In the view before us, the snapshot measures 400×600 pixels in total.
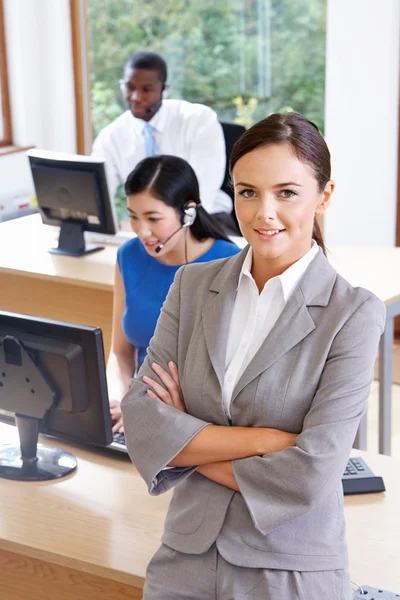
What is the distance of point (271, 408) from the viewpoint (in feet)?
5.23

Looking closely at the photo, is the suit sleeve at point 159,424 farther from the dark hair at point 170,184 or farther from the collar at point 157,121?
the collar at point 157,121

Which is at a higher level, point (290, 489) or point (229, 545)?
point (290, 489)

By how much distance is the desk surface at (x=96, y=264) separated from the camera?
11.6ft

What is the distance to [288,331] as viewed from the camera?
62.4 inches

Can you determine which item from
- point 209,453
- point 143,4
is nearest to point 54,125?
point 143,4

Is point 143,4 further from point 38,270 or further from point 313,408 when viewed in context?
point 313,408

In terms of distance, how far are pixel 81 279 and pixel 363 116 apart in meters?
1.88

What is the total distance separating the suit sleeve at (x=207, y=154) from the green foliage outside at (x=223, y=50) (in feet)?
2.79

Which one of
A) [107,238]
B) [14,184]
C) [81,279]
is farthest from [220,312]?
[14,184]

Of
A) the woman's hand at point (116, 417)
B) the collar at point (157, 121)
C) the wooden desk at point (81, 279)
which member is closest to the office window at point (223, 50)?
the collar at point (157, 121)

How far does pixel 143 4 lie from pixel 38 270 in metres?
2.57

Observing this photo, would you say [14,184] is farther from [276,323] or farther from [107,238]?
[276,323]

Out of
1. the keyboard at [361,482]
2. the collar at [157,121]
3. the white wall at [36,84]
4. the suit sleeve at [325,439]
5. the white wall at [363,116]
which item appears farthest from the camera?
the white wall at [36,84]

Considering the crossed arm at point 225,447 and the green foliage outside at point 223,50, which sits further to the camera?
the green foliage outside at point 223,50
